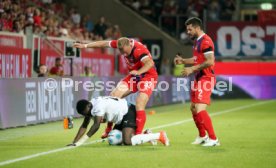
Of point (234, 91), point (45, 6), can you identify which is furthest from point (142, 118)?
point (234, 91)

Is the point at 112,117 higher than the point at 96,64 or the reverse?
the reverse

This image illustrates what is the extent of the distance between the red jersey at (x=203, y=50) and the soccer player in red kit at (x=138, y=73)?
1020 mm

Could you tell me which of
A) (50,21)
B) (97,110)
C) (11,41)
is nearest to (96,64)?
(50,21)

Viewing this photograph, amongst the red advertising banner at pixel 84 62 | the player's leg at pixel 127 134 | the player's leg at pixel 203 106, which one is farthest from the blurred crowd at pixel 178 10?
the player's leg at pixel 127 134

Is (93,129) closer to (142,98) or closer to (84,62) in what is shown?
(142,98)

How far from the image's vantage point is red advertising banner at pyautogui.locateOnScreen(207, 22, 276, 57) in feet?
128

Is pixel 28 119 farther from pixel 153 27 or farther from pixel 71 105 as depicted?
pixel 153 27

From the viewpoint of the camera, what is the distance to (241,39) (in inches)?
1547

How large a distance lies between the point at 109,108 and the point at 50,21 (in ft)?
52.8

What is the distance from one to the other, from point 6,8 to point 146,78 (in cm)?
1181

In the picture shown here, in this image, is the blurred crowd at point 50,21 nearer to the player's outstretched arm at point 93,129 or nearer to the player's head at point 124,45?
the player's head at point 124,45

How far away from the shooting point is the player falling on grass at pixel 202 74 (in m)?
14.4

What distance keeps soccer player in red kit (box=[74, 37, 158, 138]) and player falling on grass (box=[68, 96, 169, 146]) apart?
0.62 ft

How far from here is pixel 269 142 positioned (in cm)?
1549
